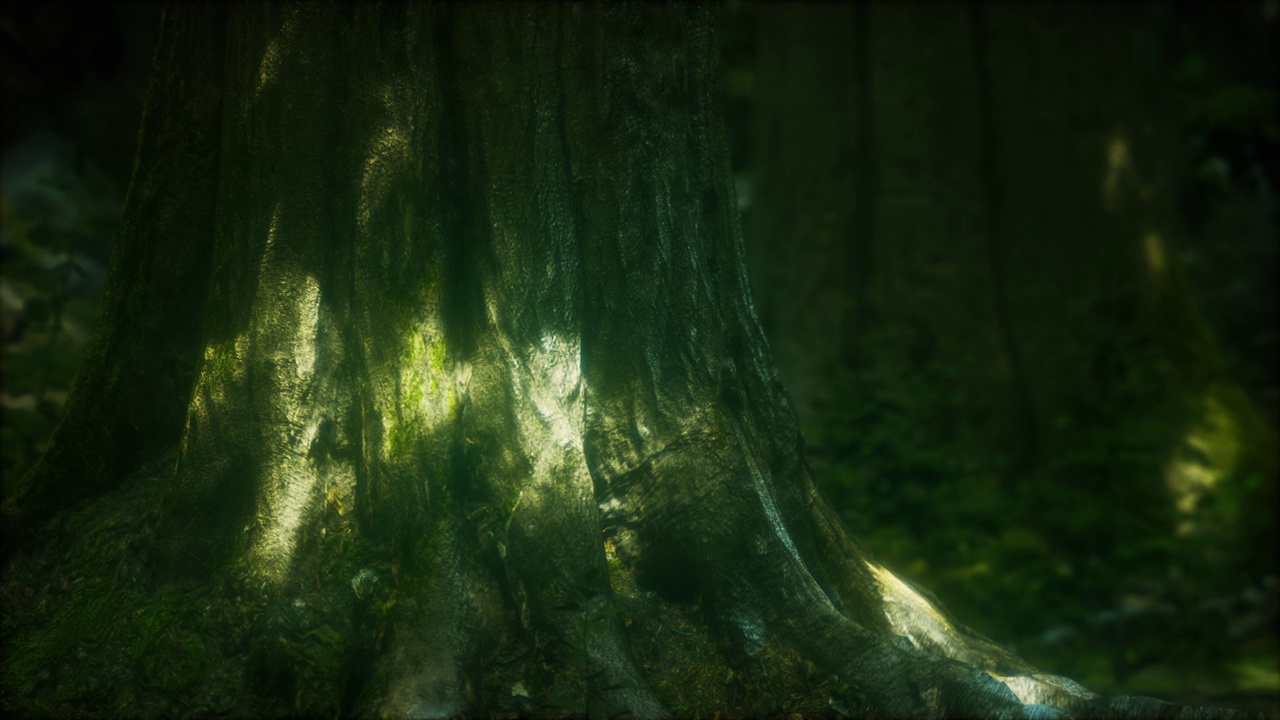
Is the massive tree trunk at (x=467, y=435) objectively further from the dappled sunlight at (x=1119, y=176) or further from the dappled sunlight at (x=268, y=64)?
the dappled sunlight at (x=1119, y=176)

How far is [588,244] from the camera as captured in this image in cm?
313

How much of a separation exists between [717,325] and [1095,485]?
304cm

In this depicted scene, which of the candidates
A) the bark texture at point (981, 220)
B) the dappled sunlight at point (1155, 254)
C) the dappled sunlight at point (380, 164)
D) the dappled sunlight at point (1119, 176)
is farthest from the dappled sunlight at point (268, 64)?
the dappled sunlight at point (1155, 254)

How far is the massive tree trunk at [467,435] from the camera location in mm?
2762

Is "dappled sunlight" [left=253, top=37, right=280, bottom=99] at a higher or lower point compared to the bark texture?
lower

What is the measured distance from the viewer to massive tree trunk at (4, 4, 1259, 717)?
2.76 meters

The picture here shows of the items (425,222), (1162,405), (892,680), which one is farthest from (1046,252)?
(425,222)

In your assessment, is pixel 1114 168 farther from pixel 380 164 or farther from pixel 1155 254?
pixel 380 164

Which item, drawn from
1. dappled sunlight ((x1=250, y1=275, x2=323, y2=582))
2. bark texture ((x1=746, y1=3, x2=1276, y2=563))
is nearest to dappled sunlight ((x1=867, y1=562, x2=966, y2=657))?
dappled sunlight ((x1=250, y1=275, x2=323, y2=582))

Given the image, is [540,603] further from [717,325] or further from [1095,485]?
[1095,485]

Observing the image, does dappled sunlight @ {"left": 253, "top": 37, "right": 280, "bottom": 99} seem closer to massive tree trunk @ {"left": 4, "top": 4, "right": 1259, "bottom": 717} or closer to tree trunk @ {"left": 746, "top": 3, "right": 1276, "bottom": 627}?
massive tree trunk @ {"left": 4, "top": 4, "right": 1259, "bottom": 717}

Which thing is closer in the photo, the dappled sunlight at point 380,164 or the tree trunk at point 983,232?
the dappled sunlight at point 380,164

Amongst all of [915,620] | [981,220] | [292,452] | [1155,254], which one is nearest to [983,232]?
[981,220]

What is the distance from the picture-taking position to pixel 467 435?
2.91m
